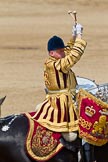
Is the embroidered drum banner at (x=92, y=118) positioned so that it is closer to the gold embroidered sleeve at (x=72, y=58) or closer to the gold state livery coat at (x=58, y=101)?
the gold state livery coat at (x=58, y=101)


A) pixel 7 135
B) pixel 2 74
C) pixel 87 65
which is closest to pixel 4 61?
pixel 2 74

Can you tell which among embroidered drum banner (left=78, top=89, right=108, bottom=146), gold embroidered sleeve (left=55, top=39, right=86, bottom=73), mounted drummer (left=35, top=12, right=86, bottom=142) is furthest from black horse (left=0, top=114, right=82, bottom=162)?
gold embroidered sleeve (left=55, top=39, right=86, bottom=73)

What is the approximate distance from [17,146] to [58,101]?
605 mm

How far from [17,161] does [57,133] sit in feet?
1.61

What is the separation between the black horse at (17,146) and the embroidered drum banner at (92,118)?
282 millimetres

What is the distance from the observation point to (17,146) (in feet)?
22.1

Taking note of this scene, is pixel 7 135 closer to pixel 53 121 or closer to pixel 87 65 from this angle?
pixel 53 121

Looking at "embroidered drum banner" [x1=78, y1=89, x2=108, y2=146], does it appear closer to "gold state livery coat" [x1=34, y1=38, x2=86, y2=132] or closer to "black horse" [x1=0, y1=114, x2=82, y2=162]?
"gold state livery coat" [x1=34, y1=38, x2=86, y2=132]

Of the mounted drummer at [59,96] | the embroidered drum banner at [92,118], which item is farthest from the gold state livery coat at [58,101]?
the embroidered drum banner at [92,118]

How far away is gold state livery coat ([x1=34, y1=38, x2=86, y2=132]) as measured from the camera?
6.55 metres

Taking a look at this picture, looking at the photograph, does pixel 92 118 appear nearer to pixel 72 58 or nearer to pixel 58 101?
pixel 58 101

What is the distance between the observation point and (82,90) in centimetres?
650

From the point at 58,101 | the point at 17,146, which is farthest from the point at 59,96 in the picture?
the point at 17,146

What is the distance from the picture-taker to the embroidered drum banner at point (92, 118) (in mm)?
6467
